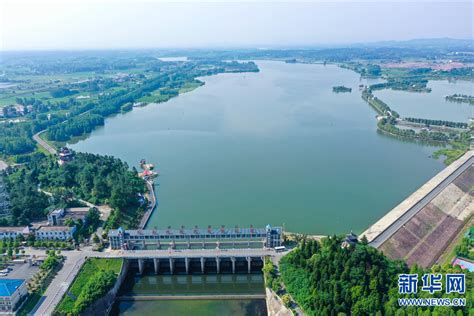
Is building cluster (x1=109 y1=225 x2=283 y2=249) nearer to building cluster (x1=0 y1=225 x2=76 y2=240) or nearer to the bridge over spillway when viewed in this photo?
the bridge over spillway

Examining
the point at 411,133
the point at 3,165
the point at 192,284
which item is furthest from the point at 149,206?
the point at 411,133

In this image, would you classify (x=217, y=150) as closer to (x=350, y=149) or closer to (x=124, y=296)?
(x=350, y=149)

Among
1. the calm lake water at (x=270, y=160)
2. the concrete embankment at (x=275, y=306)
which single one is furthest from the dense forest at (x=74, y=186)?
the concrete embankment at (x=275, y=306)

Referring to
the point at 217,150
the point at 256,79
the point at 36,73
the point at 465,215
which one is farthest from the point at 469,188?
the point at 36,73

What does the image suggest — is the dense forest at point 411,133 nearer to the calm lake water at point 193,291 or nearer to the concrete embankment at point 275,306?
the calm lake water at point 193,291

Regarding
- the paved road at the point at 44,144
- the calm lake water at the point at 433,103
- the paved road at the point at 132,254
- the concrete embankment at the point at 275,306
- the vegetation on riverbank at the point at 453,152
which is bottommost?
the concrete embankment at the point at 275,306

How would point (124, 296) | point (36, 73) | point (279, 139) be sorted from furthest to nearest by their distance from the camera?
point (36, 73), point (279, 139), point (124, 296)

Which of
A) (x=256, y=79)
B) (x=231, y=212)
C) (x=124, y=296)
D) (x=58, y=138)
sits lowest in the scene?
(x=124, y=296)
